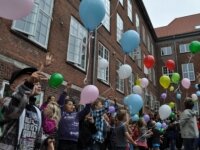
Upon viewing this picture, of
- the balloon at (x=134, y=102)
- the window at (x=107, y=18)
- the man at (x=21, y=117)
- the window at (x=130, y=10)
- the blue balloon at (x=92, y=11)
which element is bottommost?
the man at (x=21, y=117)

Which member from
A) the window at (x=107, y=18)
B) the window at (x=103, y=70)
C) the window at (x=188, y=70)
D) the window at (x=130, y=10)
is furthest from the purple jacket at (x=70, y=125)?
the window at (x=188, y=70)

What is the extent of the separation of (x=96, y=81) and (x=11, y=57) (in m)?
5.86

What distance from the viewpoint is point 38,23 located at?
865cm

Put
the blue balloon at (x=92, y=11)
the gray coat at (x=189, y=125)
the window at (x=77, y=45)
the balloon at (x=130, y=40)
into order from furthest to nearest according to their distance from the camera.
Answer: the window at (x=77, y=45), the balloon at (x=130, y=40), the gray coat at (x=189, y=125), the blue balloon at (x=92, y=11)

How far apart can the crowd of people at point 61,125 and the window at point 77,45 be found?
11.1ft

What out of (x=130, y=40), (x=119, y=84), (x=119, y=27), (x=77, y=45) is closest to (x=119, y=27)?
(x=119, y=27)

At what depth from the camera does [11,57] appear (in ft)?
23.3

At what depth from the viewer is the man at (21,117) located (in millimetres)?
2250

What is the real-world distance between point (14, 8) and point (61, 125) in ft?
9.64

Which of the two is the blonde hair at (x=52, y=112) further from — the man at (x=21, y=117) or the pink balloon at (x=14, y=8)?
the pink balloon at (x=14, y=8)

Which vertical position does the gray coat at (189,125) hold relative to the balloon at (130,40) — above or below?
below

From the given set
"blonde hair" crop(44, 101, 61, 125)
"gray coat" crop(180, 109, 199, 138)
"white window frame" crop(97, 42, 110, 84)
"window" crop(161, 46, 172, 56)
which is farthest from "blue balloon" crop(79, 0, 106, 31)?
"window" crop(161, 46, 172, 56)

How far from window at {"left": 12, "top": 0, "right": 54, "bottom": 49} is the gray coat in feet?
17.4

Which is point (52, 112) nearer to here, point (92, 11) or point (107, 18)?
point (92, 11)
